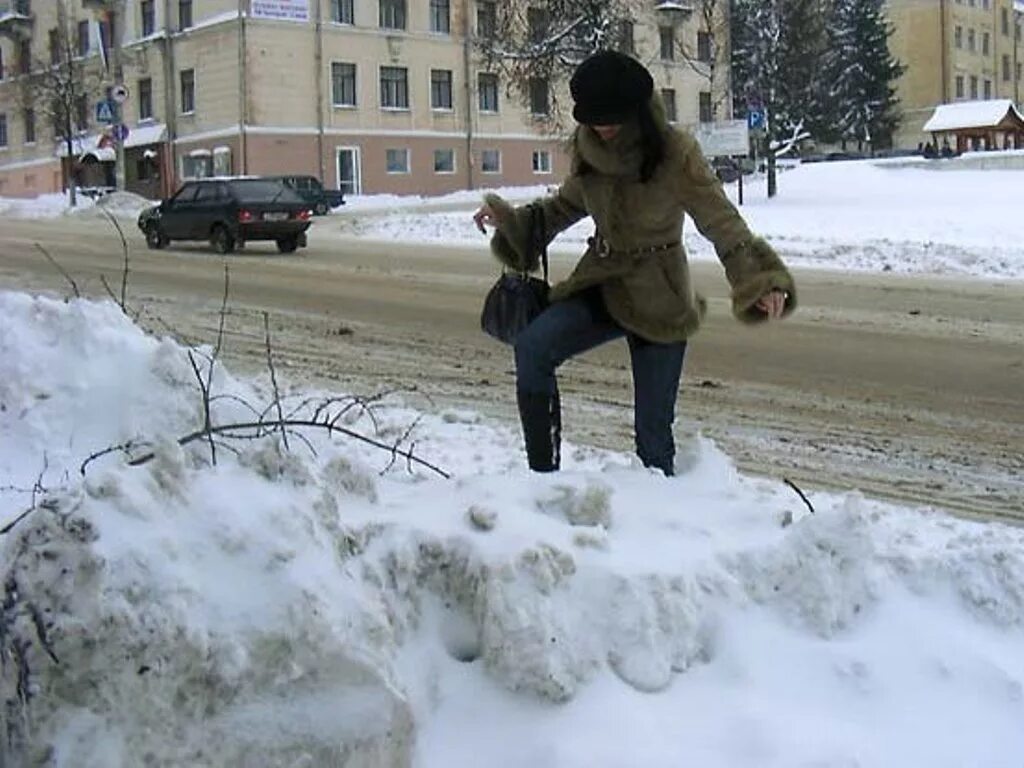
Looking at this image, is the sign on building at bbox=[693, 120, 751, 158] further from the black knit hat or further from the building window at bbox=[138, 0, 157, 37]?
the building window at bbox=[138, 0, 157, 37]

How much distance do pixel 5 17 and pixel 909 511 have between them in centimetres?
6490

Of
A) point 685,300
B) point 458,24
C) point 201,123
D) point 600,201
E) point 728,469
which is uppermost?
point 458,24

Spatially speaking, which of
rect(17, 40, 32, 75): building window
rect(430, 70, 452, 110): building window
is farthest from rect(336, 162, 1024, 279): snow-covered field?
rect(17, 40, 32, 75): building window

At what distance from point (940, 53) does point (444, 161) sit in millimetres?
45454

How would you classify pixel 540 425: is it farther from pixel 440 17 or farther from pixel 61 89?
pixel 61 89

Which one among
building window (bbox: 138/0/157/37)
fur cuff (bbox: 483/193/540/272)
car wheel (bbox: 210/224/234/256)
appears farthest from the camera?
building window (bbox: 138/0/157/37)

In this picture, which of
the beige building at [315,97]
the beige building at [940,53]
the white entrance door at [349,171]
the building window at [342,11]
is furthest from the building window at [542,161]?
the beige building at [940,53]

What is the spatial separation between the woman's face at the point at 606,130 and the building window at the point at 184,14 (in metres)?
50.2

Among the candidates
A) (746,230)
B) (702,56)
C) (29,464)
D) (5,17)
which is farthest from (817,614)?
A: (5,17)

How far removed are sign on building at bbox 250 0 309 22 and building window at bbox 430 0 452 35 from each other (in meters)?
6.12

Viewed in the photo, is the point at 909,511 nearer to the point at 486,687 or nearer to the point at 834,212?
the point at 486,687

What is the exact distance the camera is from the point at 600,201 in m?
4.62

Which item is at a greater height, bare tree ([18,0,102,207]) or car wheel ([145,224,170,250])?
bare tree ([18,0,102,207])

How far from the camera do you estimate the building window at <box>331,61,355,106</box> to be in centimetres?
5081
